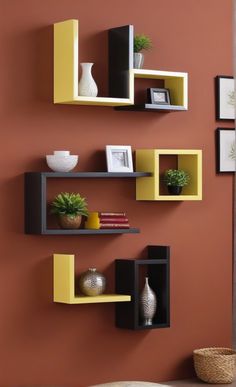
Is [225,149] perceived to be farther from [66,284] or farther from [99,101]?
[66,284]

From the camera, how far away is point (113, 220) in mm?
5949

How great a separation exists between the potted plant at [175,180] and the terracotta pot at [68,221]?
2.29 feet

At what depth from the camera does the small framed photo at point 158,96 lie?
6109 mm

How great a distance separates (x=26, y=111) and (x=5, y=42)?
405 mm

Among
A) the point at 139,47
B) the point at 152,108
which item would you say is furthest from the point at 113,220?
the point at 139,47

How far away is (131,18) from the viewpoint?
6191 millimetres

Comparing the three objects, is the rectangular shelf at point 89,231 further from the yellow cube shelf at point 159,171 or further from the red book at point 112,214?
the yellow cube shelf at point 159,171

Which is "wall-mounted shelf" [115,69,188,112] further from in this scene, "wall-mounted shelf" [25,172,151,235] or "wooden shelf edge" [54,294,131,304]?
"wooden shelf edge" [54,294,131,304]

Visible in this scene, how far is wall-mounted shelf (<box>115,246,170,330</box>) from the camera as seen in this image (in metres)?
6.01

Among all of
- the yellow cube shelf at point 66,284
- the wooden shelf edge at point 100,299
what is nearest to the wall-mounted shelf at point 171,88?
the yellow cube shelf at point 66,284

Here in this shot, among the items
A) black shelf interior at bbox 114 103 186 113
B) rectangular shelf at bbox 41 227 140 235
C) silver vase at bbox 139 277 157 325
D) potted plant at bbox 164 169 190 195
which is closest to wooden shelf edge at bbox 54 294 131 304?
silver vase at bbox 139 277 157 325

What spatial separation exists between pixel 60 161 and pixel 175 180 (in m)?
0.82

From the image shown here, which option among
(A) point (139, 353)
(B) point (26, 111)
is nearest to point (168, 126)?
(B) point (26, 111)

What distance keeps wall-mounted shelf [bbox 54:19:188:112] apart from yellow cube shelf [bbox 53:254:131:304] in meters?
0.90
